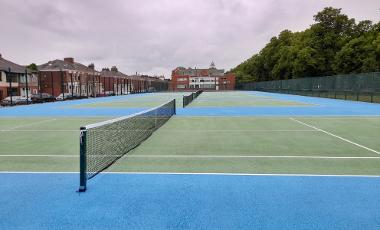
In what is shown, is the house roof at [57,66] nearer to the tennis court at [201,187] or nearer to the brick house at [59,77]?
the brick house at [59,77]

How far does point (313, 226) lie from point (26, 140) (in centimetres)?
1184

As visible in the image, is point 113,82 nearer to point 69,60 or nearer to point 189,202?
point 69,60

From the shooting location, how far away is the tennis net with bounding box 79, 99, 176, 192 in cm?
717

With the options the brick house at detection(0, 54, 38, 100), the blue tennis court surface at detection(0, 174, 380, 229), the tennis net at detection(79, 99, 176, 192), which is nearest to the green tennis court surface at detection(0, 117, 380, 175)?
the tennis net at detection(79, 99, 176, 192)

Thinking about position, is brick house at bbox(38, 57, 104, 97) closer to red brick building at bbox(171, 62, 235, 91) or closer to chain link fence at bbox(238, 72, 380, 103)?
chain link fence at bbox(238, 72, 380, 103)

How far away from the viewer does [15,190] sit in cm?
717

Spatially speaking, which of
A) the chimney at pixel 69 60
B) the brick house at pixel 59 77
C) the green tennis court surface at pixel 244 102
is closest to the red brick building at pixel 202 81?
the chimney at pixel 69 60

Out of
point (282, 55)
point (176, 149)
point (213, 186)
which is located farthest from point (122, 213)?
point (282, 55)

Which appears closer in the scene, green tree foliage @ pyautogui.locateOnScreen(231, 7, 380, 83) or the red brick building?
green tree foliage @ pyautogui.locateOnScreen(231, 7, 380, 83)

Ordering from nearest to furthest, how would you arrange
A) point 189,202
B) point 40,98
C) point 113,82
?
point 189,202, point 40,98, point 113,82

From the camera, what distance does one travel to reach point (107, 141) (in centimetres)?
1133

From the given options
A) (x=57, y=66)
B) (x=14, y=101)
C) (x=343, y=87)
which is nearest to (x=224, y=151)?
(x=343, y=87)

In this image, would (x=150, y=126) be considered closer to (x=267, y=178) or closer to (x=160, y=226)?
(x=267, y=178)

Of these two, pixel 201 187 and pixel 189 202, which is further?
pixel 201 187
